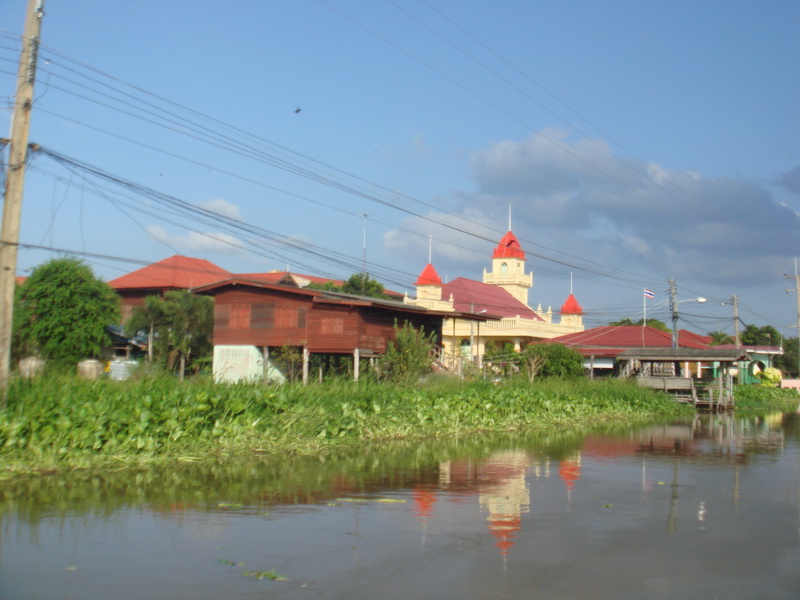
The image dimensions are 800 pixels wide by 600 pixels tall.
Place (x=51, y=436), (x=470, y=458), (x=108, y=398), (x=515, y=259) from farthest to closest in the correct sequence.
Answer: (x=515, y=259) < (x=470, y=458) < (x=108, y=398) < (x=51, y=436)

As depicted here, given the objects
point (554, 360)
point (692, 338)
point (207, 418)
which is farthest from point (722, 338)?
point (207, 418)

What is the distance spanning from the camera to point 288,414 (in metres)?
18.2

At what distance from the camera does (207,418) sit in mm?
16578

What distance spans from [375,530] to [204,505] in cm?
277

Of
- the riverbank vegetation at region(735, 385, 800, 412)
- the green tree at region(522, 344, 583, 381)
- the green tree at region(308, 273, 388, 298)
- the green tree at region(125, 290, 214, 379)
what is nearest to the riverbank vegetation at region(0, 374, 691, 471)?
the green tree at region(522, 344, 583, 381)

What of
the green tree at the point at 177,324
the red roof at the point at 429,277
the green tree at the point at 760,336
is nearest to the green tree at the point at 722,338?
the green tree at the point at 760,336

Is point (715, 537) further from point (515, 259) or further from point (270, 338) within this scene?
point (515, 259)

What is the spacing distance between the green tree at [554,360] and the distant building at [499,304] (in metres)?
11.3

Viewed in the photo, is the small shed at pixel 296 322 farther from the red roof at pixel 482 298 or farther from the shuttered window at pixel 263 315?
the red roof at pixel 482 298

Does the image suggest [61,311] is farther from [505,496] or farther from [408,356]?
[505,496]

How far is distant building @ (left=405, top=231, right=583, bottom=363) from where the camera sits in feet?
233

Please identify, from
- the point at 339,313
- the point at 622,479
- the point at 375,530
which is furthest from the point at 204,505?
the point at 339,313

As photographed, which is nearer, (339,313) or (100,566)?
(100,566)

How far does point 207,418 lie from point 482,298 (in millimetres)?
71028
